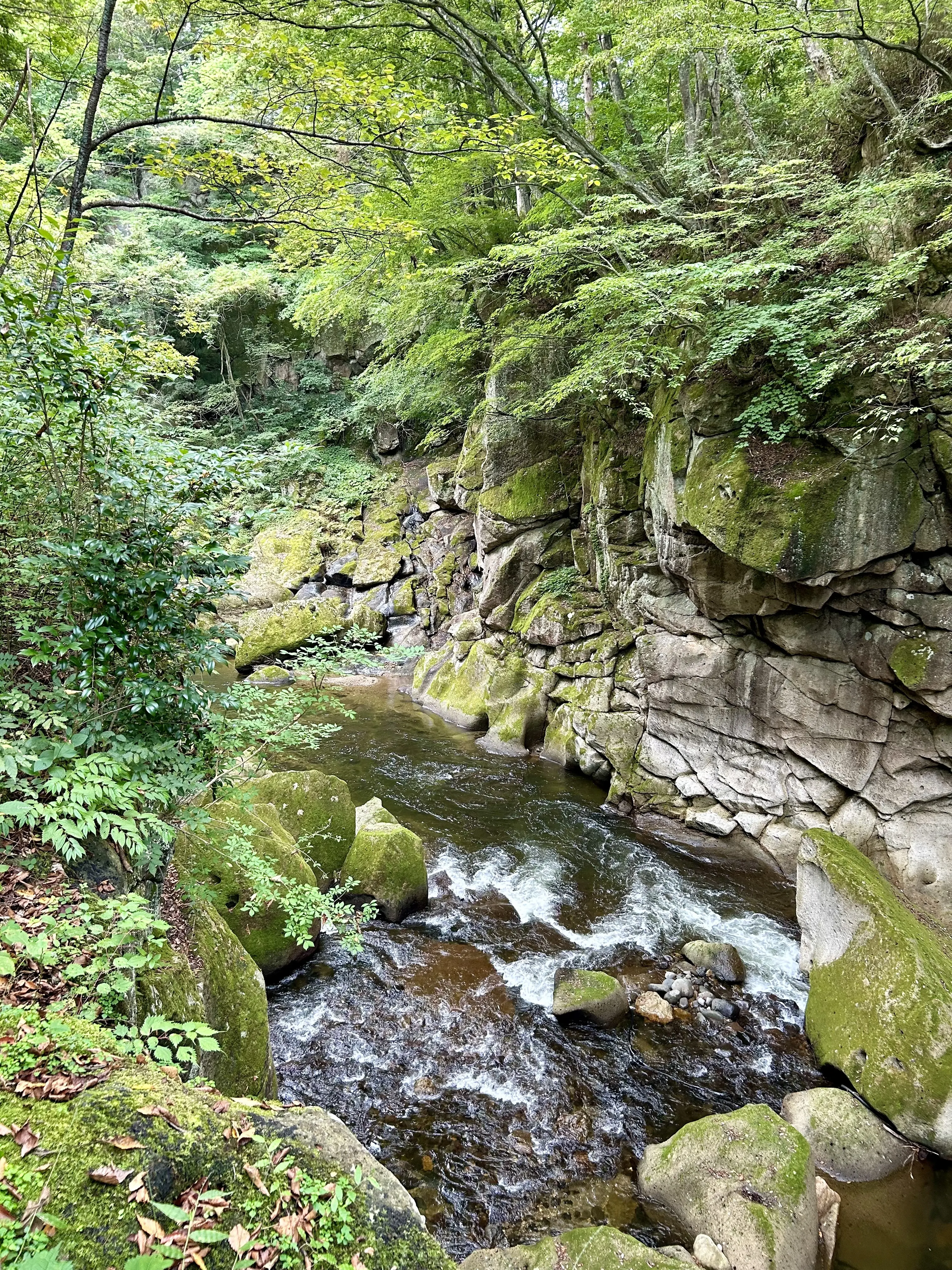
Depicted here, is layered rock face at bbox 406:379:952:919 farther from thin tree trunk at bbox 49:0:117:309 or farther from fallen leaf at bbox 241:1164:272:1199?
fallen leaf at bbox 241:1164:272:1199

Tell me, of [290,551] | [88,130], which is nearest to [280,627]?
[290,551]

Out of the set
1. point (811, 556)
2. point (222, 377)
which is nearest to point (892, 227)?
point (811, 556)

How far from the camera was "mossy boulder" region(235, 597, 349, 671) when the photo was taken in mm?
18953

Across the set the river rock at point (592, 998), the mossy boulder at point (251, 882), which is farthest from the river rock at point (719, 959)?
the mossy boulder at point (251, 882)

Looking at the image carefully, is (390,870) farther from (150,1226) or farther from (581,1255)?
(150,1226)

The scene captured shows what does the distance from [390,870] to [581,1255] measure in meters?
4.68

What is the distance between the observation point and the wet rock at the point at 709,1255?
394cm

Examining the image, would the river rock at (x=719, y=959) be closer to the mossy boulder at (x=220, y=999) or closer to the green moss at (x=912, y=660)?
the green moss at (x=912, y=660)

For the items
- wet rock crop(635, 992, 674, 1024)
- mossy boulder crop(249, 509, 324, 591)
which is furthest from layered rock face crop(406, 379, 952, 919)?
mossy boulder crop(249, 509, 324, 591)

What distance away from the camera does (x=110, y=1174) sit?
1.91 meters

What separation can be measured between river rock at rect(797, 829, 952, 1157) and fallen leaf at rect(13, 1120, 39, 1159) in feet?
20.9

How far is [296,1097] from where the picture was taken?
5340 millimetres

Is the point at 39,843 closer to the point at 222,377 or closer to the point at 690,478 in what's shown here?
the point at 690,478

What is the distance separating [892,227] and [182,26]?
8437mm
